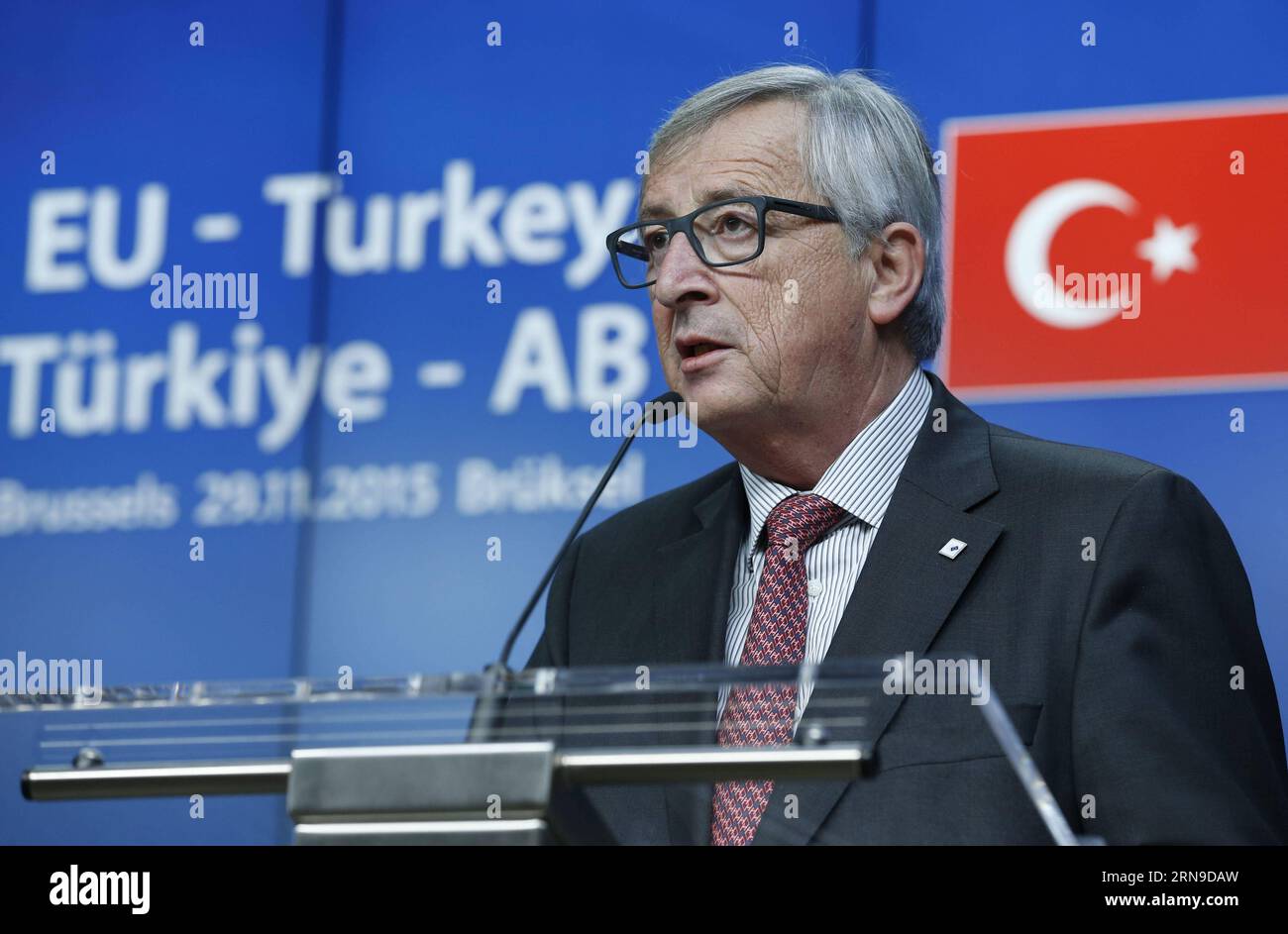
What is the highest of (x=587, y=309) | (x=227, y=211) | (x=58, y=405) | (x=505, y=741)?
(x=227, y=211)

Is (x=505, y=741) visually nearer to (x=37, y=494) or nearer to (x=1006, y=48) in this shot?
(x=1006, y=48)

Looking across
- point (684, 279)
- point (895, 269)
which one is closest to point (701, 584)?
point (684, 279)

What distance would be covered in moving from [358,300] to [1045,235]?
1286 mm

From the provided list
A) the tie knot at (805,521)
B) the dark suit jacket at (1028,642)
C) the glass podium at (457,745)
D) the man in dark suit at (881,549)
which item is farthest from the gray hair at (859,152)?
the glass podium at (457,745)

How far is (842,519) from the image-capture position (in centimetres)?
203

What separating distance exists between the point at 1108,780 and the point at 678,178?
991 millimetres

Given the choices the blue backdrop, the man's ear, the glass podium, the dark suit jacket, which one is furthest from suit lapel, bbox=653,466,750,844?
the glass podium

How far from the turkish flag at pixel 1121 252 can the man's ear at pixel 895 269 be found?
45 cm

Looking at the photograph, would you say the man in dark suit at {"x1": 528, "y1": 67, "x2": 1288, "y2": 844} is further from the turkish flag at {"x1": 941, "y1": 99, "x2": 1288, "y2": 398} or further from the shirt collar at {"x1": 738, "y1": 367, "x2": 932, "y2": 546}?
the turkish flag at {"x1": 941, "y1": 99, "x2": 1288, "y2": 398}

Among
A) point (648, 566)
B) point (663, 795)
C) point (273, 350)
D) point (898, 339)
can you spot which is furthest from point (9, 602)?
point (663, 795)

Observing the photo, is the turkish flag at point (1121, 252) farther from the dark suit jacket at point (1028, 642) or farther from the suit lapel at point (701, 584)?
the suit lapel at point (701, 584)

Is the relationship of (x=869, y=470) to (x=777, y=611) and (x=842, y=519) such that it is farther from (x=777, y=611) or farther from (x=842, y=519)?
(x=777, y=611)

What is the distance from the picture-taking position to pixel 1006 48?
9.25ft
